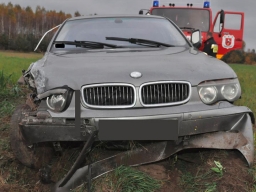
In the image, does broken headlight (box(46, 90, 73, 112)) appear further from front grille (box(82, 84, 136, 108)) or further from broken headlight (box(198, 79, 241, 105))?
broken headlight (box(198, 79, 241, 105))

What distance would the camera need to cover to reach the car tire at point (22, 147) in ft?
10.7

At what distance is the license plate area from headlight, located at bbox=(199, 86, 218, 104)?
1.50ft

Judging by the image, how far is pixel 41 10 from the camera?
94938mm

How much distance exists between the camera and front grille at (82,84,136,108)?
2.91 metres

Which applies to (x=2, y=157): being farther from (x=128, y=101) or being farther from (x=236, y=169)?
(x=236, y=169)

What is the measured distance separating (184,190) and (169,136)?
1.68 feet

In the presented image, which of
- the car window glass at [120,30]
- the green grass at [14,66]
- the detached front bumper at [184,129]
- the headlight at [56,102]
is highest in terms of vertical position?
the car window glass at [120,30]

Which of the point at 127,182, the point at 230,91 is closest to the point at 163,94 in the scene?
the point at 230,91

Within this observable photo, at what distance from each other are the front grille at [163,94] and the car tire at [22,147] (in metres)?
1.03

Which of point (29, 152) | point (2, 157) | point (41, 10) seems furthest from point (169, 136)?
point (41, 10)

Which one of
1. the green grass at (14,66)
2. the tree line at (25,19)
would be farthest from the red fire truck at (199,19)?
the tree line at (25,19)

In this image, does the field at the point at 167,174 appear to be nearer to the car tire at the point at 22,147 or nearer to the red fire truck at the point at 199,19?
the car tire at the point at 22,147

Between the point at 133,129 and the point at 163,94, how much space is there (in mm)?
402

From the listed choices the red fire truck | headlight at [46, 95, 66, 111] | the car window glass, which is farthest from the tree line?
headlight at [46, 95, 66, 111]
